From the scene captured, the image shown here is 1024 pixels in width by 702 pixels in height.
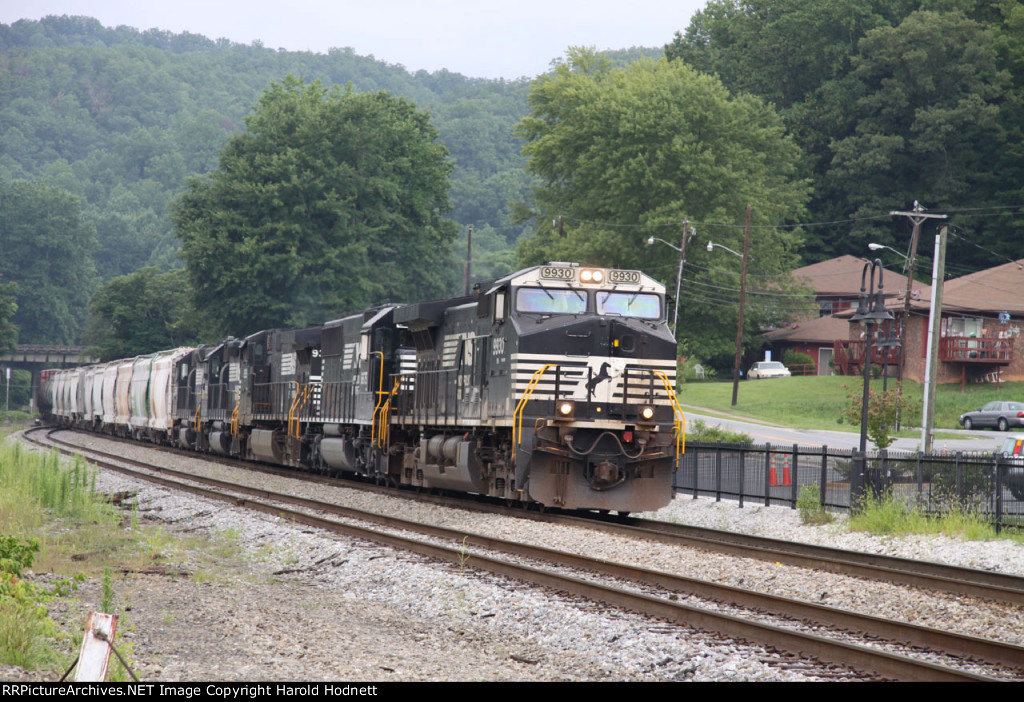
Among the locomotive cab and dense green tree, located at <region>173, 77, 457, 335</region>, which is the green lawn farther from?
the locomotive cab

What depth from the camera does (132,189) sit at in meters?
186

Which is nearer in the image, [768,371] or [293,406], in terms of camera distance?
[293,406]

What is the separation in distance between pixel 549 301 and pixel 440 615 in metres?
8.13

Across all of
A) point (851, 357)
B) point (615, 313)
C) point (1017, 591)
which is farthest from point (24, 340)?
point (1017, 591)

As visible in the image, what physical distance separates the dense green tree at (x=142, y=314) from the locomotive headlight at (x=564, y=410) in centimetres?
6751

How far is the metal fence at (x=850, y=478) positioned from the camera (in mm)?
16875

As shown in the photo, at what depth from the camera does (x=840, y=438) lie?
43.3 meters

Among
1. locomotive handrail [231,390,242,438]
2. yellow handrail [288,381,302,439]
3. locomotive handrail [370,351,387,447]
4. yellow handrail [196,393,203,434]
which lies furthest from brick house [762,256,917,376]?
locomotive handrail [370,351,387,447]

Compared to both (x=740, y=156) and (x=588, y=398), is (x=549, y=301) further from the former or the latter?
(x=740, y=156)

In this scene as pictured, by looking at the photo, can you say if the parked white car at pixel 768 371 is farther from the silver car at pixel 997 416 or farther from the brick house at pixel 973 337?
the silver car at pixel 997 416

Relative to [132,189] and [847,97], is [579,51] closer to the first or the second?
[847,97]

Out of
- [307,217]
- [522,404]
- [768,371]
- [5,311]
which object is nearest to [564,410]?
[522,404]

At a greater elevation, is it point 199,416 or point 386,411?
point 386,411

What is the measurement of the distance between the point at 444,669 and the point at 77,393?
189 ft
